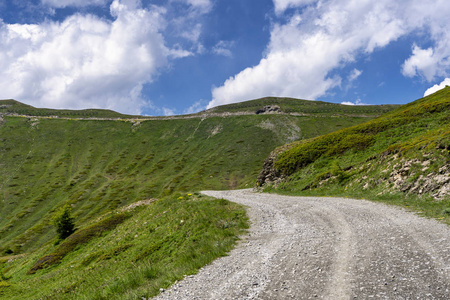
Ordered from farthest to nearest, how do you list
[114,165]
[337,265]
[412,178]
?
1. [114,165]
2. [412,178]
3. [337,265]

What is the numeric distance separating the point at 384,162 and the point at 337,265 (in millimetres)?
29331

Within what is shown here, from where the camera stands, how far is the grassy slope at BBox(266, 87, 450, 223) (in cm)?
2369

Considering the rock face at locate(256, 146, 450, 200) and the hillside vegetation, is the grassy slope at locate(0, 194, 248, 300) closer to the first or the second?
the hillside vegetation

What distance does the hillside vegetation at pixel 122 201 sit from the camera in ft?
56.5

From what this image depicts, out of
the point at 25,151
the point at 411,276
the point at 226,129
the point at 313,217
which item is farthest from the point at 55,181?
the point at 411,276

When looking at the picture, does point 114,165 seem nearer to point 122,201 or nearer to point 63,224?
point 122,201

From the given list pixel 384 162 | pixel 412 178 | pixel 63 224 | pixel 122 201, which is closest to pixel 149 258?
pixel 412 178

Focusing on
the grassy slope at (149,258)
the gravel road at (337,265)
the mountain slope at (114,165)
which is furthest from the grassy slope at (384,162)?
the mountain slope at (114,165)

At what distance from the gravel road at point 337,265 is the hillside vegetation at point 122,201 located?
A: 7.51 feet

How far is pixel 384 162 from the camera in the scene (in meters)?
33.2

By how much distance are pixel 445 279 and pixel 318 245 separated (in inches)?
216

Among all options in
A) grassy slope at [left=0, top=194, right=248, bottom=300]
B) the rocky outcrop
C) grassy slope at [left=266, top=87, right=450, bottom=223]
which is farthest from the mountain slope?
grassy slope at [left=0, top=194, right=248, bottom=300]

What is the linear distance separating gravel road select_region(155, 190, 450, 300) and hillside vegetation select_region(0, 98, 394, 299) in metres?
2.29

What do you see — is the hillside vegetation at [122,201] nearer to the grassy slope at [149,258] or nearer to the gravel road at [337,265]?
the grassy slope at [149,258]
